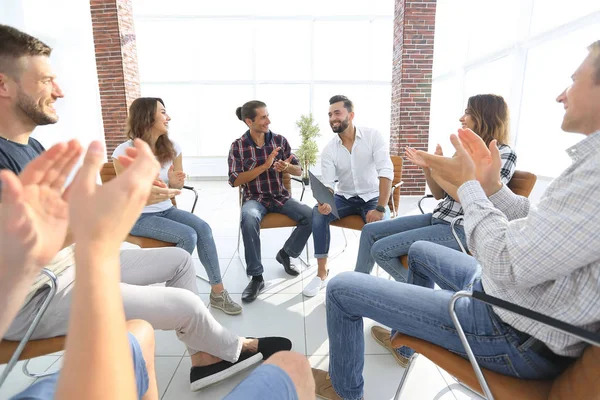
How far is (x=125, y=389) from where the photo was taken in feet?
1.38

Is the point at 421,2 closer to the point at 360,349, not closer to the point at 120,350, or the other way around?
the point at 360,349

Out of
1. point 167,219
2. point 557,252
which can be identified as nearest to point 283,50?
point 167,219

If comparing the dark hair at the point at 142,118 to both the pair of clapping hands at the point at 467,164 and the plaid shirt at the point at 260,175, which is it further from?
the pair of clapping hands at the point at 467,164

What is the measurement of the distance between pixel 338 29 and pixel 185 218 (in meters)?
6.57

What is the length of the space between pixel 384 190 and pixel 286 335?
1323 mm

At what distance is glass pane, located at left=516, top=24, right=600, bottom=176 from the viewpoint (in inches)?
129

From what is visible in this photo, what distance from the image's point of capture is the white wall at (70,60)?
409 cm

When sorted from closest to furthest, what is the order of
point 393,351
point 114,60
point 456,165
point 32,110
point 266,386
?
point 266,386 → point 456,165 → point 32,110 → point 393,351 → point 114,60

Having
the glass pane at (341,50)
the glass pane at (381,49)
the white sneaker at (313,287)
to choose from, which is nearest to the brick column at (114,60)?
the glass pane at (341,50)

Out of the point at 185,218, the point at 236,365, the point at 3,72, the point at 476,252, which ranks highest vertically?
the point at 3,72

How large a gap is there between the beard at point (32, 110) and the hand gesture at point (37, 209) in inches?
38.4

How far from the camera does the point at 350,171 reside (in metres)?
2.73

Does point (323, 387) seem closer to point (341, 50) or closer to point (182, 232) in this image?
point (182, 232)

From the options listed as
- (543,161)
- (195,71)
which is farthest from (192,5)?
(543,161)
